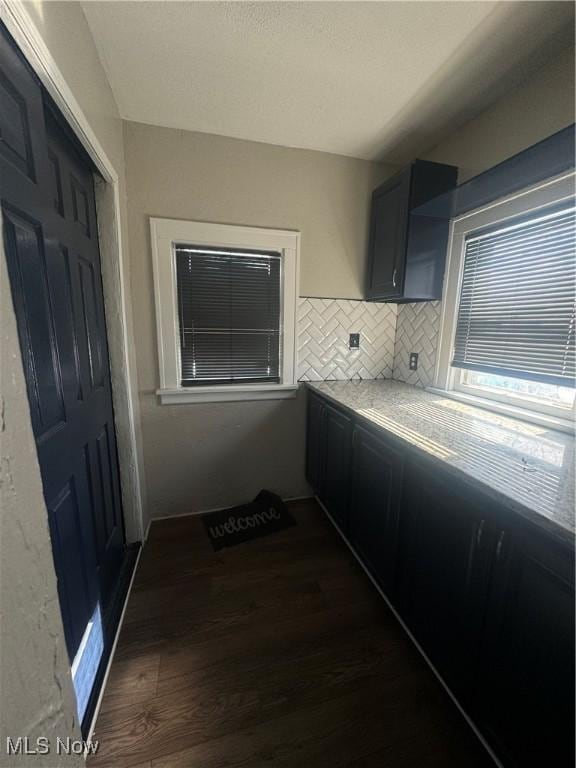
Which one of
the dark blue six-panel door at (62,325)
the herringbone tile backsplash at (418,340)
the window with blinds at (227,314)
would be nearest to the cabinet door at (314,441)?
the window with blinds at (227,314)

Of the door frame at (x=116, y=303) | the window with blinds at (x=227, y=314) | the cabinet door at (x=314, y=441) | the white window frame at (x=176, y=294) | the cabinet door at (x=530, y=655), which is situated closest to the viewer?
the cabinet door at (x=530, y=655)

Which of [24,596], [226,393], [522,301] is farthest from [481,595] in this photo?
[226,393]

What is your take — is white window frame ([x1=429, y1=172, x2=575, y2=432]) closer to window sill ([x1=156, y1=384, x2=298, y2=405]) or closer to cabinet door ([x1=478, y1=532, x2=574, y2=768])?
cabinet door ([x1=478, y1=532, x2=574, y2=768])

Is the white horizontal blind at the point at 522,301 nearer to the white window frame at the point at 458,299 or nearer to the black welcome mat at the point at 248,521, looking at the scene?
the white window frame at the point at 458,299

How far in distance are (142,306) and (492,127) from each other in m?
2.23

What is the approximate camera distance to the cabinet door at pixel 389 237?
1855 millimetres

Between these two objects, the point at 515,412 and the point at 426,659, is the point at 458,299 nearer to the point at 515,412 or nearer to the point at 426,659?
the point at 515,412

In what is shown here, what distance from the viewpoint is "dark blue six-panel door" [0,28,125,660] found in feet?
2.71

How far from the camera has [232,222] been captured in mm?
1994

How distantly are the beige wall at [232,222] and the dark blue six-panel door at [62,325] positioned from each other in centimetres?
47

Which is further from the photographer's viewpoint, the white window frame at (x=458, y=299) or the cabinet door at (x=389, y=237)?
the cabinet door at (x=389, y=237)

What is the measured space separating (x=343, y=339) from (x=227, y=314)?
2.97 feet

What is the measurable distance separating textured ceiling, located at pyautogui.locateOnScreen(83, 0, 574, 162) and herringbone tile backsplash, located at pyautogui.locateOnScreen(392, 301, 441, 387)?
1.07 meters

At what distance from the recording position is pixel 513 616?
0.84 m
